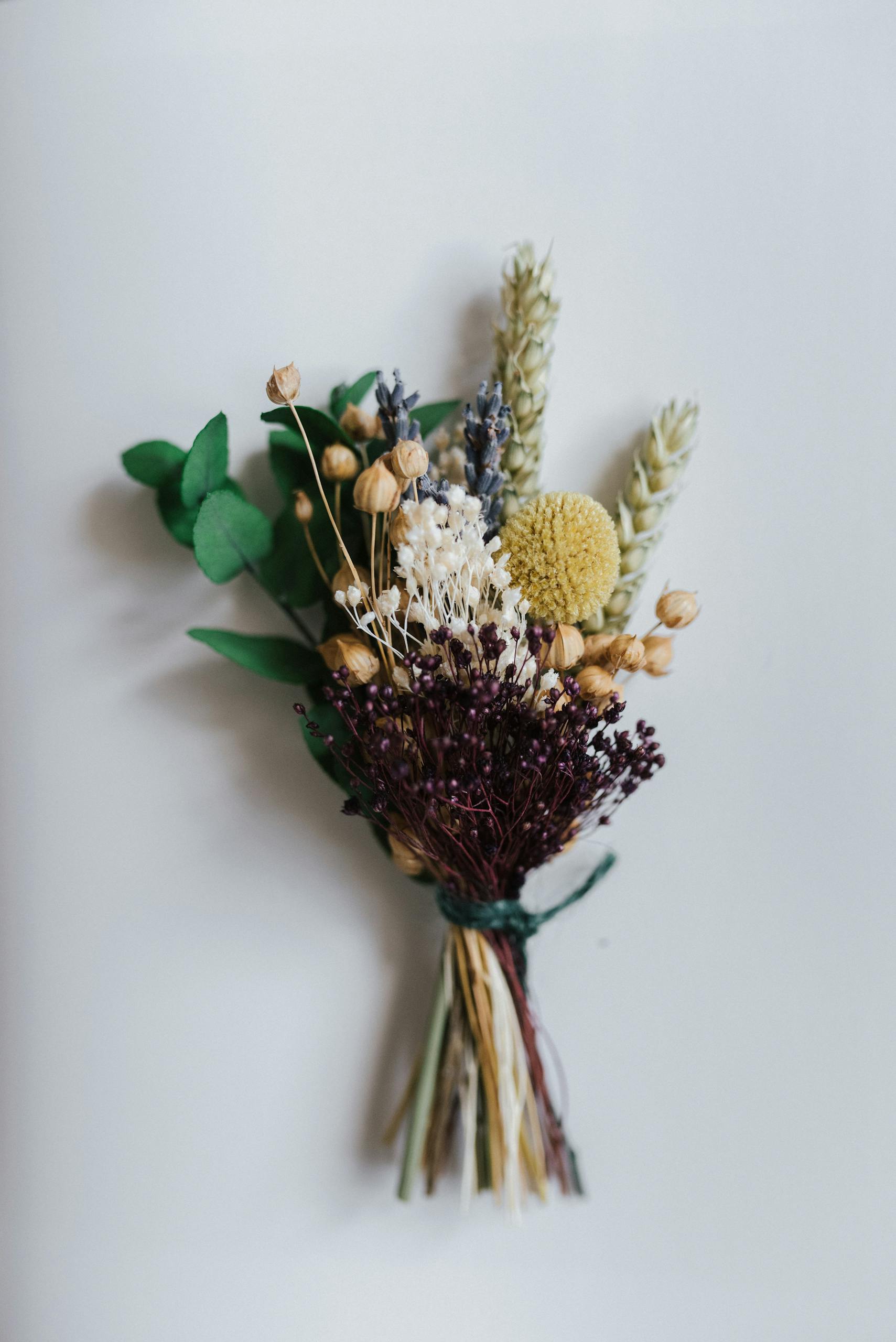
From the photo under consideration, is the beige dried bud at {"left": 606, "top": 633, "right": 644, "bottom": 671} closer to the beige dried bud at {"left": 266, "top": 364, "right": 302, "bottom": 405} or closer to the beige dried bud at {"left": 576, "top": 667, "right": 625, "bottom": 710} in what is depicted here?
the beige dried bud at {"left": 576, "top": 667, "right": 625, "bottom": 710}

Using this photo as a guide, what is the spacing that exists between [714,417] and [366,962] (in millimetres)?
818

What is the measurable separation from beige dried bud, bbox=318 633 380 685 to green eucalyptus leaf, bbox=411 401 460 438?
0.28 m

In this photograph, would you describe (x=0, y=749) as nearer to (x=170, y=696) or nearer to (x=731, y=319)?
(x=170, y=696)

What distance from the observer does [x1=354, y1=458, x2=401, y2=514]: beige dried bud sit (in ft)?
2.43

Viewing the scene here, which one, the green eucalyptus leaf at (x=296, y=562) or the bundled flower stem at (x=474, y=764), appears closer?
the bundled flower stem at (x=474, y=764)

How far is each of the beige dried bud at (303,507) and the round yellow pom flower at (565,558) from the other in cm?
25

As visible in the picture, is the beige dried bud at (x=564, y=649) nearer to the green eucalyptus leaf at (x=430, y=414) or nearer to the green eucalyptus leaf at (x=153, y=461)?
the green eucalyptus leaf at (x=430, y=414)

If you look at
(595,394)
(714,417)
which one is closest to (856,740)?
(714,417)

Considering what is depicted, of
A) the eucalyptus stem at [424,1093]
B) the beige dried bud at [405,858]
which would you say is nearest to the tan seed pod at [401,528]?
the beige dried bud at [405,858]

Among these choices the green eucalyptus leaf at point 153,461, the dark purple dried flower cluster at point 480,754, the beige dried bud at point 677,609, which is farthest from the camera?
the green eucalyptus leaf at point 153,461

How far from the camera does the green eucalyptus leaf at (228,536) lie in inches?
34.6

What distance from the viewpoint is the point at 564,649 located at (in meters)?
0.79

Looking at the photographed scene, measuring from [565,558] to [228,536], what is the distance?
0.40 m

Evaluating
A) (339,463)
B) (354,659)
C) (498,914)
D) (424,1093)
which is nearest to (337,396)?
(339,463)
